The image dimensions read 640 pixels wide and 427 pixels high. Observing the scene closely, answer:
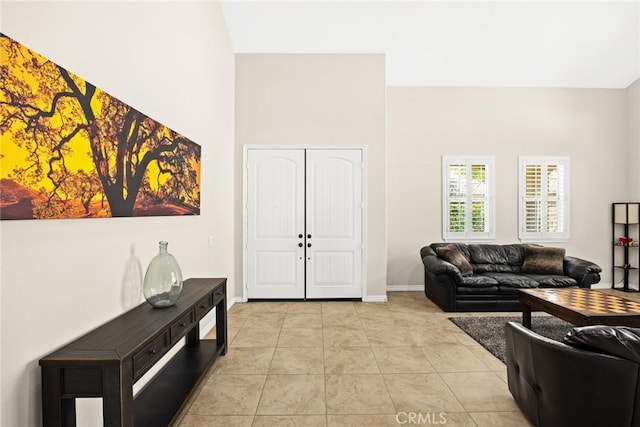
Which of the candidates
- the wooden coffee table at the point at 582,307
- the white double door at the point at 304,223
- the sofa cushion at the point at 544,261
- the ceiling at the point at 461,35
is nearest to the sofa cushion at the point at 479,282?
the wooden coffee table at the point at 582,307

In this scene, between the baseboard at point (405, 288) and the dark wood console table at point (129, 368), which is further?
the baseboard at point (405, 288)

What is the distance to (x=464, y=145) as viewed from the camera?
6.09 meters

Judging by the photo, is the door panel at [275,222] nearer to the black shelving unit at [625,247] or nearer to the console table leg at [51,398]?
the console table leg at [51,398]

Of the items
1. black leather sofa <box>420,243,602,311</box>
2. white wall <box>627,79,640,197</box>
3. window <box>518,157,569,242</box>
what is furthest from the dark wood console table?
white wall <box>627,79,640,197</box>

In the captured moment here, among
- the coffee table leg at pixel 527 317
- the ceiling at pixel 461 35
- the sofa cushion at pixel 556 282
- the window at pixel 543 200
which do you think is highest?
the ceiling at pixel 461 35

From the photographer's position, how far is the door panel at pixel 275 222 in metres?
5.32

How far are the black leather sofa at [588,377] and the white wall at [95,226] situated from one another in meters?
2.58

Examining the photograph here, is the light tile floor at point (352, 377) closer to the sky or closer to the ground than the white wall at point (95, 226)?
closer to the ground

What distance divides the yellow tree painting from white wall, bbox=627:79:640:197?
7.76 m

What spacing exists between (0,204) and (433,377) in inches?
120

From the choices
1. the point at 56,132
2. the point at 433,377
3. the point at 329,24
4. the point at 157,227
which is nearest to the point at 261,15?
the point at 329,24

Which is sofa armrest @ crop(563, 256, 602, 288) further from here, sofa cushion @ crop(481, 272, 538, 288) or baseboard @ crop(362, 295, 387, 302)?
baseboard @ crop(362, 295, 387, 302)

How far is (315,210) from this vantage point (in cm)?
531

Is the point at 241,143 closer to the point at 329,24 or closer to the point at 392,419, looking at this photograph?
the point at 329,24
